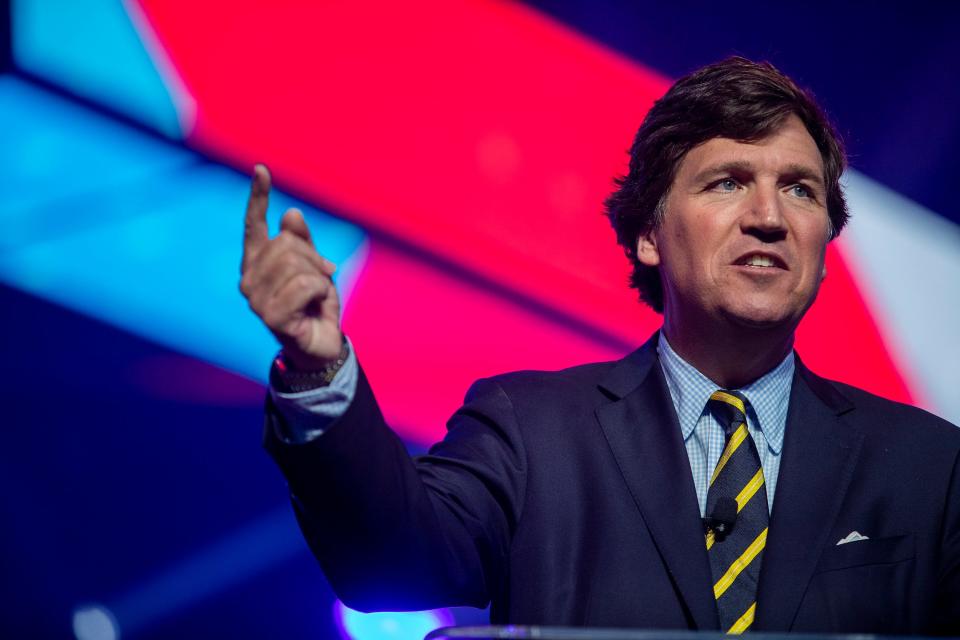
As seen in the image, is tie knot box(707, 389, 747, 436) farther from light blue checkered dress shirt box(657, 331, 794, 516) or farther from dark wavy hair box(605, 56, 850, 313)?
dark wavy hair box(605, 56, 850, 313)

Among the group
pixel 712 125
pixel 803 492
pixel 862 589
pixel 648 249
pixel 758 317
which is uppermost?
pixel 712 125

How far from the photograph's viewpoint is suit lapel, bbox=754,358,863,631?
1.40 meters

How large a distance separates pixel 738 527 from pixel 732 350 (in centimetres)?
34

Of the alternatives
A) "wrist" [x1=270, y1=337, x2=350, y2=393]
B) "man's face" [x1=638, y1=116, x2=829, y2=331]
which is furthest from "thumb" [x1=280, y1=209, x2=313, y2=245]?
"man's face" [x1=638, y1=116, x2=829, y2=331]

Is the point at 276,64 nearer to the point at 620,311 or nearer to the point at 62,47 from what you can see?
the point at 62,47

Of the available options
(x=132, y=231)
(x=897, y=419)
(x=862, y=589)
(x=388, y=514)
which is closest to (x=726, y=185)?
(x=897, y=419)

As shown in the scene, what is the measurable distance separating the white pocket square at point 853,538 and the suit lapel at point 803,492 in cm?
3

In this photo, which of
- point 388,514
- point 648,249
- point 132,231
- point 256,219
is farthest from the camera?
point 132,231

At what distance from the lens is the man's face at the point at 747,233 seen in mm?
1617

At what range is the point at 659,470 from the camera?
5.00ft

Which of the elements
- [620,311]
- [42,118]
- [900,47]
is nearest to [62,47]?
[42,118]

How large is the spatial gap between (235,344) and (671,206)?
3.91 ft

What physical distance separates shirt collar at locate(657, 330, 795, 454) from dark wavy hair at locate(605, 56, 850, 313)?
1.08 feet

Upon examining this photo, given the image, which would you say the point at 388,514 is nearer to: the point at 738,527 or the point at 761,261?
the point at 738,527
